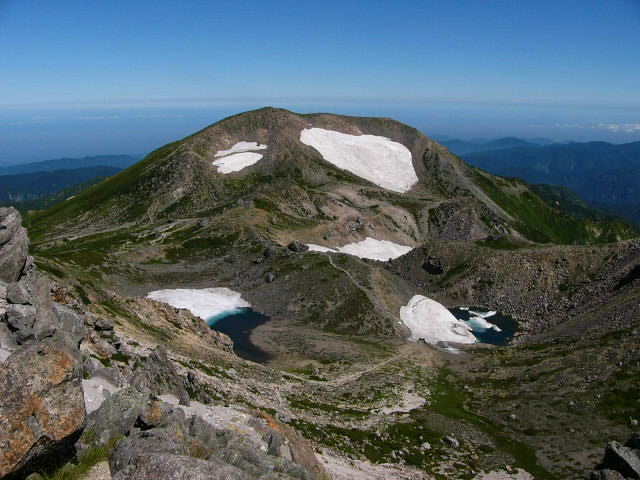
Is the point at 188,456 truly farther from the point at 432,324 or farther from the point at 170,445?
the point at 432,324

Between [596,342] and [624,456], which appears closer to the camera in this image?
Answer: [624,456]

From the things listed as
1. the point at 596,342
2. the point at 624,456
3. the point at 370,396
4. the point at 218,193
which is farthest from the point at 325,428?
the point at 218,193

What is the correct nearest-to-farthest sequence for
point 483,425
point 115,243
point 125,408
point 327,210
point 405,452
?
point 125,408 < point 405,452 < point 483,425 < point 115,243 < point 327,210

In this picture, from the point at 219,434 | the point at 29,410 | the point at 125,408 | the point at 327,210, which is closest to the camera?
the point at 29,410

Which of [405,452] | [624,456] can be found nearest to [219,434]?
[405,452]

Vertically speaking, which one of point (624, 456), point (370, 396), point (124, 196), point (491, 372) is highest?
point (124, 196)

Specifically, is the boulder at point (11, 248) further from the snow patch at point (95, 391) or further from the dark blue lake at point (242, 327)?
the dark blue lake at point (242, 327)

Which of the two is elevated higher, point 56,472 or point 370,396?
point 56,472

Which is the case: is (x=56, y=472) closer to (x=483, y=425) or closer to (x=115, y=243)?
(x=483, y=425)
